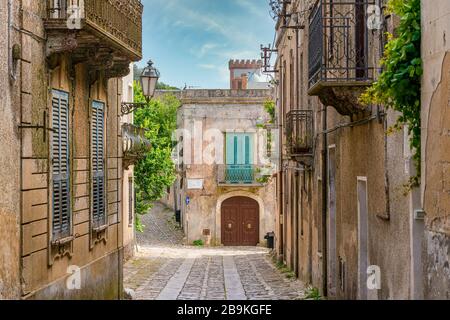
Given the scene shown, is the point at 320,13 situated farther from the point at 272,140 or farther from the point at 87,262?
the point at 272,140

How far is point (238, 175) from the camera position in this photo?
38.2 m

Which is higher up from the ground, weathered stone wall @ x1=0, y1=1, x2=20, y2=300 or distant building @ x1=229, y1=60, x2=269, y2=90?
distant building @ x1=229, y1=60, x2=269, y2=90

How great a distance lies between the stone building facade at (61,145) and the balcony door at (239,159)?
22962 mm

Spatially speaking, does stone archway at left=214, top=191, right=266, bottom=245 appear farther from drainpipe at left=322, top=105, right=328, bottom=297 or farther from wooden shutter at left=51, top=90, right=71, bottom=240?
wooden shutter at left=51, top=90, right=71, bottom=240

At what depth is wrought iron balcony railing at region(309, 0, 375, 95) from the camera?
1088 cm

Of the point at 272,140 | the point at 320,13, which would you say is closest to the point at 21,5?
the point at 320,13

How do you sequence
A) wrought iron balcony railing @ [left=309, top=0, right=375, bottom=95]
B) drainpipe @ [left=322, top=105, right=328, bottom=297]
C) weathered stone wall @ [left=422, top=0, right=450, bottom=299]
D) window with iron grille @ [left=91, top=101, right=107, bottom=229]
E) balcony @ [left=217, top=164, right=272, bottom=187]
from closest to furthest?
weathered stone wall @ [left=422, top=0, right=450, bottom=299]
wrought iron balcony railing @ [left=309, top=0, right=375, bottom=95]
window with iron grille @ [left=91, top=101, right=107, bottom=229]
drainpipe @ [left=322, top=105, right=328, bottom=297]
balcony @ [left=217, top=164, right=272, bottom=187]

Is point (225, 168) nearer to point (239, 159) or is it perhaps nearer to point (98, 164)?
point (239, 159)

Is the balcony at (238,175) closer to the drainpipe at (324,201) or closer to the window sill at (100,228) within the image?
the drainpipe at (324,201)

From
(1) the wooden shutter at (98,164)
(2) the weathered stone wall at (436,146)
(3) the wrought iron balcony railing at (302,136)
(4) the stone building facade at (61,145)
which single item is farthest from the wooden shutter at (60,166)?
(3) the wrought iron balcony railing at (302,136)

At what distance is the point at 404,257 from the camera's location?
891cm

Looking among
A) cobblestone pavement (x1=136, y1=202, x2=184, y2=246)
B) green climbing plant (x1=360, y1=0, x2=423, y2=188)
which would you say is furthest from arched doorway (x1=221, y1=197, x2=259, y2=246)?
green climbing plant (x1=360, y1=0, x2=423, y2=188)

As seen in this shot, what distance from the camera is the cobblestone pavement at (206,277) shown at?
16875 mm

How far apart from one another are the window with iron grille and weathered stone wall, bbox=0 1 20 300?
403cm
